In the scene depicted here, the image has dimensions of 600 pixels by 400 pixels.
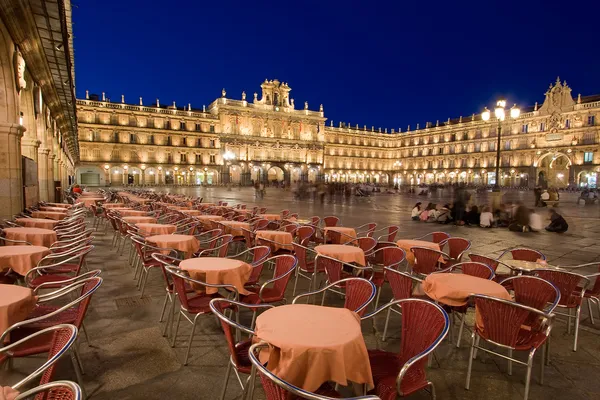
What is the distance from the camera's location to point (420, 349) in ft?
7.86

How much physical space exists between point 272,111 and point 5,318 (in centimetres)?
6242

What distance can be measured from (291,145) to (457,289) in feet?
204

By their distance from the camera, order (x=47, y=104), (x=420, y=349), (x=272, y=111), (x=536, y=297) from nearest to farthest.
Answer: (x=420, y=349)
(x=536, y=297)
(x=47, y=104)
(x=272, y=111)

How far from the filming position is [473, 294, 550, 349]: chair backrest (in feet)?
8.76

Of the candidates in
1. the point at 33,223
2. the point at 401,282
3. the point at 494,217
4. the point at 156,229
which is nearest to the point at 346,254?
the point at 401,282

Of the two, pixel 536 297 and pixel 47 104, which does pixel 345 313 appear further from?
pixel 47 104

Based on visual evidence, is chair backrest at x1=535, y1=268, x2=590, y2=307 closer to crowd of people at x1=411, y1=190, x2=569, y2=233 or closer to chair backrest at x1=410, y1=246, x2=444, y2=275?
chair backrest at x1=410, y1=246, x2=444, y2=275

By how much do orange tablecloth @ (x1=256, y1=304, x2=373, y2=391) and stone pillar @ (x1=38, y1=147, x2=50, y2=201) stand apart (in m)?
13.7

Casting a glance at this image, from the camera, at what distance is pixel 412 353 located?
2461 mm

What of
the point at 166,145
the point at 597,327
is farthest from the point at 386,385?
the point at 166,145

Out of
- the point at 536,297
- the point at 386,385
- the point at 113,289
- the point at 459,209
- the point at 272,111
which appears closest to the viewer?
the point at 386,385

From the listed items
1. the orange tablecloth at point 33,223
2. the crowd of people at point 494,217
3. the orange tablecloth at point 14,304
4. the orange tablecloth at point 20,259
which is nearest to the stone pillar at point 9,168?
the orange tablecloth at point 33,223

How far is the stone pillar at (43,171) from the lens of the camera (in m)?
12.8

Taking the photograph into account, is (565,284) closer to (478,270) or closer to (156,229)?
(478,270)
